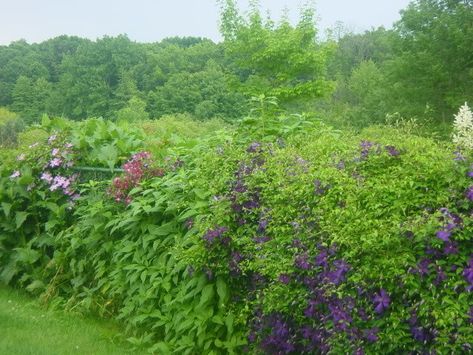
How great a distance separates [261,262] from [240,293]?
0.59 metres

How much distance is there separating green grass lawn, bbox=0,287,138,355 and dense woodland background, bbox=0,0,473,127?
20.3 feet

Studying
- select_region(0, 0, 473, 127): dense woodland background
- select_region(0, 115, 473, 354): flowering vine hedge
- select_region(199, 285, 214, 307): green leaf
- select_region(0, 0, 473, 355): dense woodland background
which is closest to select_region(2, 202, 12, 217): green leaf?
select_region(0, 0, 473, 355): dense woodland background

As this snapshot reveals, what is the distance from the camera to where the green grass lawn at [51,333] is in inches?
146

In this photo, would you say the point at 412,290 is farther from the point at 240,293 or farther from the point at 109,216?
the point at 109,216

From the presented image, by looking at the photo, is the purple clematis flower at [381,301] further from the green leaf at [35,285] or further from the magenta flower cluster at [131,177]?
the green leaf at [35,285]

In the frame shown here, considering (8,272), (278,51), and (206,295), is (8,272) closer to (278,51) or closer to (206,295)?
(206,295)

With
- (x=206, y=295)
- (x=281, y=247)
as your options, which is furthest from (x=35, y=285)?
(x=281, y=247)

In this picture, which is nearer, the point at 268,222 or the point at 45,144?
the point at 268,222

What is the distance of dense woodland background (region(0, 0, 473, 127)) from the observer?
95.0ft

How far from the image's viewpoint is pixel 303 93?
3188cm

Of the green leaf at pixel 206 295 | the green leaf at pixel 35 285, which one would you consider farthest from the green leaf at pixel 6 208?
the green leaf at pixel 206 295

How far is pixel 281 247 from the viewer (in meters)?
3.00

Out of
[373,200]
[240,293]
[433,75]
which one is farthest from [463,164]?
[433,75]

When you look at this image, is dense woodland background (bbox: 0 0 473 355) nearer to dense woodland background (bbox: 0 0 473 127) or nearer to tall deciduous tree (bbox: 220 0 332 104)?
dense woodland background (bbox: 0 0 473 127)
